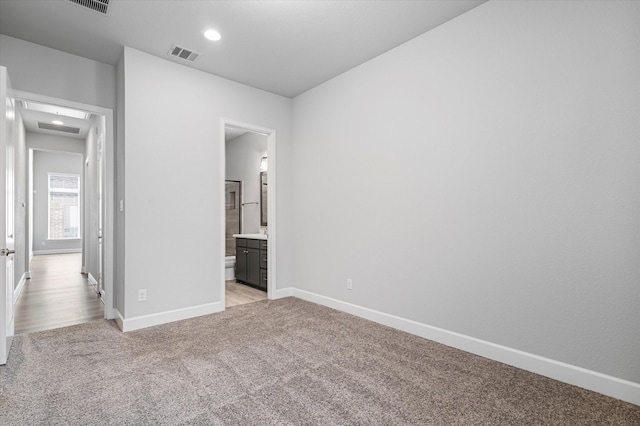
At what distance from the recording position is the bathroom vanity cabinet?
4820 millimetres

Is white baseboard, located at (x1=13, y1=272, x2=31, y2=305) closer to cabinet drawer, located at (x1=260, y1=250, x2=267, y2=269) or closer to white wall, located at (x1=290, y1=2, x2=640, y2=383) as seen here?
cabinet drawer, located at (x1=260, y1=250, x2=267, y2=269)

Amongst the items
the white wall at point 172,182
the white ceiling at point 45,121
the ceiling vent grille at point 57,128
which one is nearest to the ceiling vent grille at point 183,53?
the white wall at point 172,182

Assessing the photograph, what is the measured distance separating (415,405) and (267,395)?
2.87 feet

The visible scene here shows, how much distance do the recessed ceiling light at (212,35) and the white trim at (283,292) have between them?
2.99 m

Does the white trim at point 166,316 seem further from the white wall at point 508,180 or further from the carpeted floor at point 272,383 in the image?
the white wall at point 508,180

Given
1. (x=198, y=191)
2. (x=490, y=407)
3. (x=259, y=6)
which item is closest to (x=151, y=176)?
(x=198, y=191)

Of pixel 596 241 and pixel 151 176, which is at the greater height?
pixel 151 176

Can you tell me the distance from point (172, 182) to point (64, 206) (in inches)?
365

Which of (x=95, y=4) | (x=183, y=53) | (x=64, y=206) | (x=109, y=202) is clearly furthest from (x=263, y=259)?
(x=64, y=206)

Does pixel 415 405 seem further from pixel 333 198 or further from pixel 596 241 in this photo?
pixel 333 198

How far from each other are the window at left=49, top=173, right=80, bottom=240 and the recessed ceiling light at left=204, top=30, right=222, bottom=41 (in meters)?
9.77

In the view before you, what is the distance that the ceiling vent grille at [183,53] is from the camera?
10.5 ft

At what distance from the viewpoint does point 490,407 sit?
→ 1.85 metres

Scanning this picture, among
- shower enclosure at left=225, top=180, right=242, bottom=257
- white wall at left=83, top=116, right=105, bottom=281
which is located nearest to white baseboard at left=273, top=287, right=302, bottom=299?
shower enclosure at left=225, top=180, right=242, bottom=257
